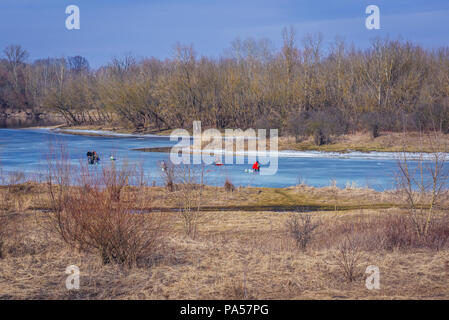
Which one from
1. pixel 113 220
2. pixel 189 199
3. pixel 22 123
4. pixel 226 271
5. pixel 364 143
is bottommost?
pixel 226 271

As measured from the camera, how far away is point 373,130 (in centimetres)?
4019

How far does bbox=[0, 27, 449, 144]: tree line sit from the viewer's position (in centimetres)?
4278

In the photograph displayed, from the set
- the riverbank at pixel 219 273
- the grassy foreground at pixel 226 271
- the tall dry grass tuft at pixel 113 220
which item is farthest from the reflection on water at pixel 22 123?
the tall dry grass tuft at pixel 113 220

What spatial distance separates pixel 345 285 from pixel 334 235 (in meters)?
4.43

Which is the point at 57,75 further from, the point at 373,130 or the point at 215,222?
the point at 215,222

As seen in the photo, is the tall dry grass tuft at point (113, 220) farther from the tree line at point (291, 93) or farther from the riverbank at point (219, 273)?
the tree line at point (291, 93)

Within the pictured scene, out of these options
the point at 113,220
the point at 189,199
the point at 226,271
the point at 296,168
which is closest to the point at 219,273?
the point at 226,271

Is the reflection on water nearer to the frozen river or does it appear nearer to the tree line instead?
the tree line

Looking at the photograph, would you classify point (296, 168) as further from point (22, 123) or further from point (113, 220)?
point (22, 123)

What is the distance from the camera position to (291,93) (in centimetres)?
5184

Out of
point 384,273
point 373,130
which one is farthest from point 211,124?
point 384,273

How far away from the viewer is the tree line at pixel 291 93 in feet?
140

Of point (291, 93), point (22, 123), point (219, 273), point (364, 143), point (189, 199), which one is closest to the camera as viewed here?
point (219, 273)
